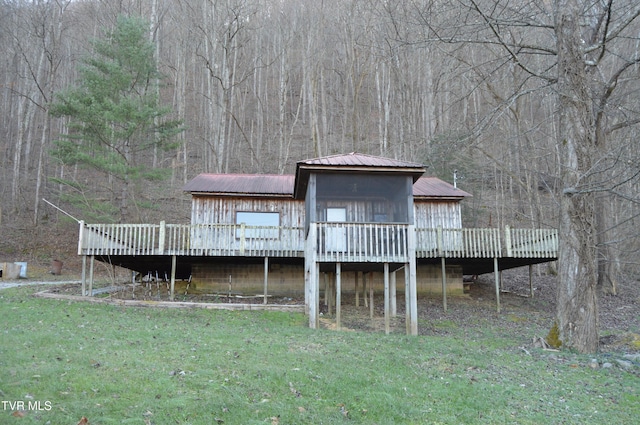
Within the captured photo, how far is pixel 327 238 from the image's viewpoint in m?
14.5

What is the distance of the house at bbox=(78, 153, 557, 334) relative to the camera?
14555mm

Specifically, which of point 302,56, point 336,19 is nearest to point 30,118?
point 302,56

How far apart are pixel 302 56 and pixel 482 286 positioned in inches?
776

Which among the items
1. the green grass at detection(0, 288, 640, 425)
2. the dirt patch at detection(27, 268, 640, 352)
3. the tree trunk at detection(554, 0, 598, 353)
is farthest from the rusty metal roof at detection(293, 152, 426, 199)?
the green grass at detection(0, 288, 640, 425)

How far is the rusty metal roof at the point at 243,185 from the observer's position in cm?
1991

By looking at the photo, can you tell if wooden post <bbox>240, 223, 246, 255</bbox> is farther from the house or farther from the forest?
the forest

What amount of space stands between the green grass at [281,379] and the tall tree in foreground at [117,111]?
44.2 feet

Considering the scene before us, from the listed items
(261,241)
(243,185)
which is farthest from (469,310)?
(243,185)

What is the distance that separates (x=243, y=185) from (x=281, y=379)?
540 inches

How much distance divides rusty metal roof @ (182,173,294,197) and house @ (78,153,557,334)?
1.7 inches

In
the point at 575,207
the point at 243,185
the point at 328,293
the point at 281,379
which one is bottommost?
the point at 281,379

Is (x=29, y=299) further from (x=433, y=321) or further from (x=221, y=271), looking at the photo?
(x=433, y=321)

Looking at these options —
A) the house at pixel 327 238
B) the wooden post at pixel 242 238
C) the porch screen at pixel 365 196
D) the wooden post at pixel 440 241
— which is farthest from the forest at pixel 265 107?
the wooden post at pixel 242 238

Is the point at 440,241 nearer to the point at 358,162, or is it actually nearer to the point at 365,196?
the point at 365,196
